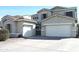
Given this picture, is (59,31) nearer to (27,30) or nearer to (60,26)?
(60,26)

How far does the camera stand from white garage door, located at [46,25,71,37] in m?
22.9

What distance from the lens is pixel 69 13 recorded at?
27281 millimetres

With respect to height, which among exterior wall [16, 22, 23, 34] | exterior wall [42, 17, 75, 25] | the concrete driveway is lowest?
the concrete driveway

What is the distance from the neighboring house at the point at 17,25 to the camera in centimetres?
2391

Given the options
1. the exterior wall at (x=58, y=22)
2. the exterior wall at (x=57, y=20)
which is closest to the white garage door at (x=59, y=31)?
the exterior wall at (x=58, y=22)

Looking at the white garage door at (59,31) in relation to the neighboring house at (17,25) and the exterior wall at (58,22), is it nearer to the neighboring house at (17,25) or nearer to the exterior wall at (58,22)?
the exterior wall at (58,22)

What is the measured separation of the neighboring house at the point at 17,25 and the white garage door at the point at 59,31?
135 inches

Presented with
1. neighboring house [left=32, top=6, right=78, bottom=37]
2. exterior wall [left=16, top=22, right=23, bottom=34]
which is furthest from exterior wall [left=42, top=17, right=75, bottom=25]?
exterior wall [left=16, top=22, right=23, bottom=34]

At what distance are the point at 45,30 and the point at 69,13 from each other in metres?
6.01

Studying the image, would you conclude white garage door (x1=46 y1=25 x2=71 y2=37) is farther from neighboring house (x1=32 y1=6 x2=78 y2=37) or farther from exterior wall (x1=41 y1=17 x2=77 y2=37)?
exterior wall (x1=41 y1=17 x2=77 y2=37)

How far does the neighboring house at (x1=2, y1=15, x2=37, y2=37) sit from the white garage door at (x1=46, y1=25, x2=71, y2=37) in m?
3.44
